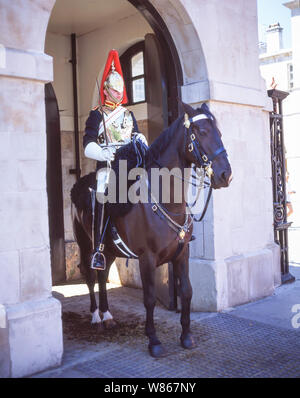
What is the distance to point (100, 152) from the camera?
455 cm

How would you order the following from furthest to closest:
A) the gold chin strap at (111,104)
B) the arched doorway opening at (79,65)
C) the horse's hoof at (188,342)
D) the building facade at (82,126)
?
1. the arched doorway opening at (79,65)
2. the gold chin strap at (111,104)
3. the horse's hoof at (188,342)
4. the building facade at (82,126)

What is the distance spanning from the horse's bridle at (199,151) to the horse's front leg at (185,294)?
3.22 ft

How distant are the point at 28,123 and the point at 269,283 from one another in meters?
4.15

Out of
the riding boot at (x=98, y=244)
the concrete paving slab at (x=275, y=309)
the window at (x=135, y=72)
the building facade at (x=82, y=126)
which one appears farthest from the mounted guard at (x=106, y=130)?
the window at (x=135, y=72)

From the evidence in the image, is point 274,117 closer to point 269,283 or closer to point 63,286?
point 269,283

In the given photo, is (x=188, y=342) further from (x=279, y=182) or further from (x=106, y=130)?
(x=279, y=182)

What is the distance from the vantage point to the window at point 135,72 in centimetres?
746

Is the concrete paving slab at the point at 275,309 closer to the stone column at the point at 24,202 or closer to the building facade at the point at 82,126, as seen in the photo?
the building facade at the point at 82,126

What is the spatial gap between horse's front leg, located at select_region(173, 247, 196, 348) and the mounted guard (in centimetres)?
80

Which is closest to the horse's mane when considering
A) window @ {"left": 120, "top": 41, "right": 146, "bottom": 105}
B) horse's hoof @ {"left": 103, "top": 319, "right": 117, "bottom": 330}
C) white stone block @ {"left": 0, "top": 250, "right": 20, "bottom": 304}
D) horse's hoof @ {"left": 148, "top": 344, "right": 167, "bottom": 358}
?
white stone block @ {"left": 0, "top": 250, "right": 20, "bottom": 304}

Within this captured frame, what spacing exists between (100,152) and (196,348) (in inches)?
84.9

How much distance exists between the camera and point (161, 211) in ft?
14.1

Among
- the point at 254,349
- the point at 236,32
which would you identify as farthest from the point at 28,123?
the point at 236,32

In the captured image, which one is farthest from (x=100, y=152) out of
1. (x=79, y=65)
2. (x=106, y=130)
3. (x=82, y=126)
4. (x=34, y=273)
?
(x=79, y=65)
